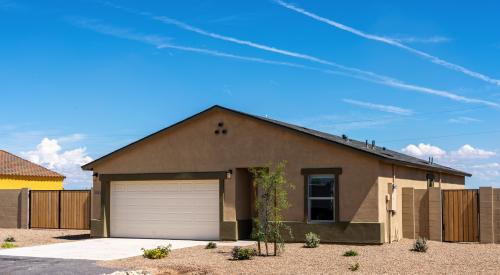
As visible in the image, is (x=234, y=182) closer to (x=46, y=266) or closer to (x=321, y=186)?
(x=321, y=186)

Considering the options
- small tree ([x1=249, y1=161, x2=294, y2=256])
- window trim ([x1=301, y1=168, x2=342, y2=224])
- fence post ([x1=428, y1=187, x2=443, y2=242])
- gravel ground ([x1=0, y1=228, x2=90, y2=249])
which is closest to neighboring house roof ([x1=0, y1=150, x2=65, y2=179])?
gravel ground ([x1=0, y1=228, x2=90, y2=249])

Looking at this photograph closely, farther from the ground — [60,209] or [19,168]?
[19,168]

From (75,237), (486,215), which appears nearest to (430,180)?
(486,215)

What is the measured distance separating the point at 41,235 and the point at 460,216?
55.4ft

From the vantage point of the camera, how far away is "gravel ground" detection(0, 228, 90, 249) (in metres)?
24.4

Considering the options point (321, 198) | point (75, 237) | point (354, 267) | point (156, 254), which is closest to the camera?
point (354, 267)

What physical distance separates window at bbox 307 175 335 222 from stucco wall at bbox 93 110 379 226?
0.31 meters

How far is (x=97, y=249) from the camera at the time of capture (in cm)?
2053

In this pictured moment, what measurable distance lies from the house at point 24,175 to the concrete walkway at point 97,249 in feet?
52.8

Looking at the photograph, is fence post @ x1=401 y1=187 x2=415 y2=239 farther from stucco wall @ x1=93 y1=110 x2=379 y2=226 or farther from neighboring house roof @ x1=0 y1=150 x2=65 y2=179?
neighboring house roof @ x1=0 y1=150 x2=65 y2=179

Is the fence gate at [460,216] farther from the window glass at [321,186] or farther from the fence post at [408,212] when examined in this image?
the window glass at [321,186]

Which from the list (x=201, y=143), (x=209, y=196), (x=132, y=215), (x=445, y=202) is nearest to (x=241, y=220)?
(x=209, y=196)

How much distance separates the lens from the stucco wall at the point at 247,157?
20.9 metres

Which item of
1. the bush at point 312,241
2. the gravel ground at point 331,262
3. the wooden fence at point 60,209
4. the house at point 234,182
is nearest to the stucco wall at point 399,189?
the house at point 234,182
